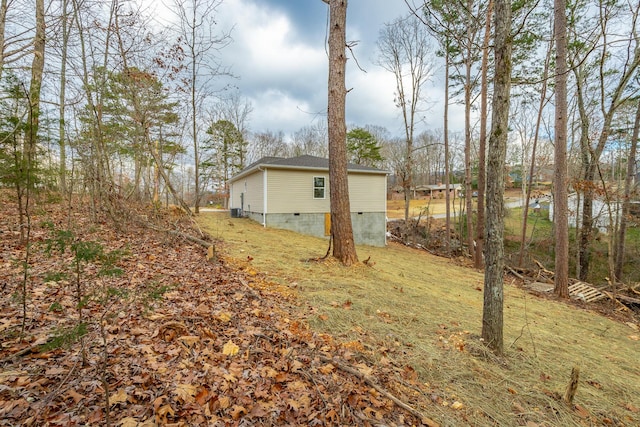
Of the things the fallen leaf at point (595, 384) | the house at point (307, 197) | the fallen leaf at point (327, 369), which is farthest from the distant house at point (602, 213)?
the fallen leaf at point (327, 369)

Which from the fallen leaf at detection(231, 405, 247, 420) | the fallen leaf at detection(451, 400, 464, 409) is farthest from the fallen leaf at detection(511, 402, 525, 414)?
the fallen leaf at detection(231, 405, 247, 420)

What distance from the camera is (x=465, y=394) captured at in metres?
2.25

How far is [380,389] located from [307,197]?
440 inches

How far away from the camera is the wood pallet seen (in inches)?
315

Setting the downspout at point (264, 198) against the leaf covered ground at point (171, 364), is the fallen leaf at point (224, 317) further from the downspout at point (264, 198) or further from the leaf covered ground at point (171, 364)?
the downspout at point (264, 198)

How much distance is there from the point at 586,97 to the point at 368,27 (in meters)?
11.4

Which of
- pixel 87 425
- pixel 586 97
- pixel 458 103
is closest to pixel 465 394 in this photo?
pixel 87 425

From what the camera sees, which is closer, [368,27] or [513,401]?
[513,401]

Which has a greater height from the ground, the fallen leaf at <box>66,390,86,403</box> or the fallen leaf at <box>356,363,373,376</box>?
the fallen leaf at <box>66,390,86,403</box>

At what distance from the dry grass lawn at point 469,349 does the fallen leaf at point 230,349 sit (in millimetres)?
895

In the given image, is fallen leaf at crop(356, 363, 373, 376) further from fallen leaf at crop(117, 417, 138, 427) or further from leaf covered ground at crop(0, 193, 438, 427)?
fallen leaf at crop(117, 417, 138, 427)

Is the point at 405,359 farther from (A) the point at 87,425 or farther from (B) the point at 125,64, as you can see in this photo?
(B) the point at 125,64

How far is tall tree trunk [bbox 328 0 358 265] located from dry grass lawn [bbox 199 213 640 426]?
61cm

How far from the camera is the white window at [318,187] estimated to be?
13.1 meters
